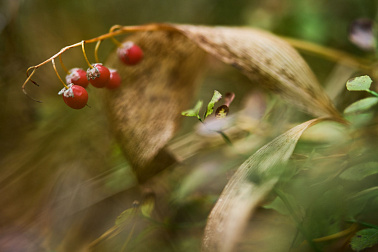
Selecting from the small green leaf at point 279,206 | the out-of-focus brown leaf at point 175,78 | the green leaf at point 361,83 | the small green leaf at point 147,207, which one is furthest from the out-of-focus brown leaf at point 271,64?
the small green leaf at point 147,207

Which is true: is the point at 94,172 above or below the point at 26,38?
below

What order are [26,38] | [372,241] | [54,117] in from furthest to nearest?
[26,38] → [54,117] → [372,241]

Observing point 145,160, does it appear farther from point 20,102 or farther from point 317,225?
point 20,102

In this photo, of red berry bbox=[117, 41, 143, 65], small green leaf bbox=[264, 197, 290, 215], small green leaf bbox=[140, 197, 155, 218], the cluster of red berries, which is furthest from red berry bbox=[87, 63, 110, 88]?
small green leaf bbox=[264, 197, 290, 215]

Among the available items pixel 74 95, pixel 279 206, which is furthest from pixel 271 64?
pixel 74 95

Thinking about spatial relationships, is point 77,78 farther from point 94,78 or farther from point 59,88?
point 59,88

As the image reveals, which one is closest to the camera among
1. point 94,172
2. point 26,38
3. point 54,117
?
point 94,172

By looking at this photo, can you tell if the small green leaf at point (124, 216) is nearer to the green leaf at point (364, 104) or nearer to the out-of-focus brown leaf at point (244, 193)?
the out-of-focus brown leaf at point (244, 193)

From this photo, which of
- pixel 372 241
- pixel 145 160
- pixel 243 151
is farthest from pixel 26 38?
pixel 372 241
